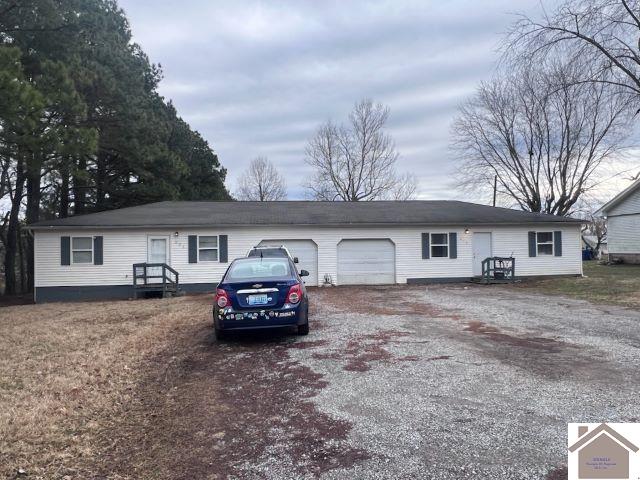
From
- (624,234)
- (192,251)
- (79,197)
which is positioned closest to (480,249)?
(192,251)

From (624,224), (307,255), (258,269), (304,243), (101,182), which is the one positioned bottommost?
(258,269)

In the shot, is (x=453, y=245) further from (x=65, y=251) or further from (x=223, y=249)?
(x=65, y=251)

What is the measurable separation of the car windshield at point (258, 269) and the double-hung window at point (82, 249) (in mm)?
11963

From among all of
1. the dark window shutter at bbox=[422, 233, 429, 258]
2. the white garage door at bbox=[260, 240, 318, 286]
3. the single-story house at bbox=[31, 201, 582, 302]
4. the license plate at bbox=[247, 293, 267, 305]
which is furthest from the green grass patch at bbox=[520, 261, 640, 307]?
the license plate at bbox=[247, 293, 267, 305]

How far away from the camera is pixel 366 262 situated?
20.7 m

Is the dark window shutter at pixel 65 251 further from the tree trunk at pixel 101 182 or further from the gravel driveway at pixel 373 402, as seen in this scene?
the gravel driveway at pixel 373 402

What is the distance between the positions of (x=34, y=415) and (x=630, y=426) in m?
5.28

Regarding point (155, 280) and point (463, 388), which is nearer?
Result: point (463, 388)

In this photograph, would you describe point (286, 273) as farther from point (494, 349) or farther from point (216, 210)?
point (216, 210)

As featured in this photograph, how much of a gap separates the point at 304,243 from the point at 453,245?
646 centimetres

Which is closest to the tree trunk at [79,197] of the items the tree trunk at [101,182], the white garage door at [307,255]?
the tree trunk at [101,182]

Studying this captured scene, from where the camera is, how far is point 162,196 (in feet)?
86.6

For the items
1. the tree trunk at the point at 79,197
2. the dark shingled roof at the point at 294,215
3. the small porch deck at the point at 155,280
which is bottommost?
the small porch deck at the point at 155,280

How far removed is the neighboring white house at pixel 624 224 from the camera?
29812 millimetres
